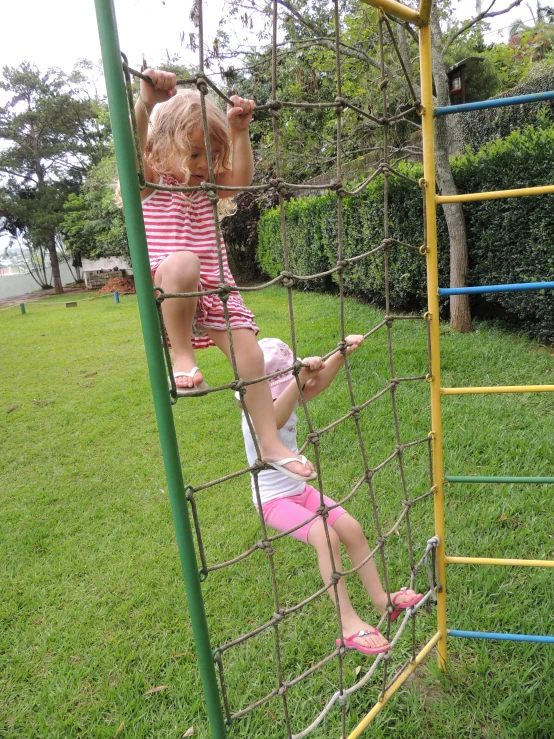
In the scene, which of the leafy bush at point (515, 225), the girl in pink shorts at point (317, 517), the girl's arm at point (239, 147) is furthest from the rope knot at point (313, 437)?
the leafy bush at point (515, 225)

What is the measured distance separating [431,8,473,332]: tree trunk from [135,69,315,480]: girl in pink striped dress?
4075 mm

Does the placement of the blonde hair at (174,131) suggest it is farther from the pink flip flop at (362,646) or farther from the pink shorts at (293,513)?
the pink flip flop at (362,646)

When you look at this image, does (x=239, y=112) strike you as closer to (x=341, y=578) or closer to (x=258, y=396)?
(x=258, y=396)

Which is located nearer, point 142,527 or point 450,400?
point 142,527

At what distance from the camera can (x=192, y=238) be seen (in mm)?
1423

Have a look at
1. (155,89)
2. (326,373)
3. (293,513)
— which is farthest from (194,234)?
(293,513)

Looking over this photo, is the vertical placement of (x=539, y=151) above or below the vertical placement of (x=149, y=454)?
above

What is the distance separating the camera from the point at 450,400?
393 cm

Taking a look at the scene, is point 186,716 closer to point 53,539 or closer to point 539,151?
point 53,539

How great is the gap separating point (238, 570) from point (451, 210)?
158 inches

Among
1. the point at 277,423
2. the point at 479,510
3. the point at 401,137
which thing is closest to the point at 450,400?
the point at 479,510

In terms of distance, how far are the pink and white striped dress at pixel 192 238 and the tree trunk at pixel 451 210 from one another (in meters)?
4.06

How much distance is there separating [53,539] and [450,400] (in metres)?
2.73

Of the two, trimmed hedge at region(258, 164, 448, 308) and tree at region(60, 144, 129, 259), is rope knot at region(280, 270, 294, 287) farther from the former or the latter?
tree at region(60, 144, 129, 259)
